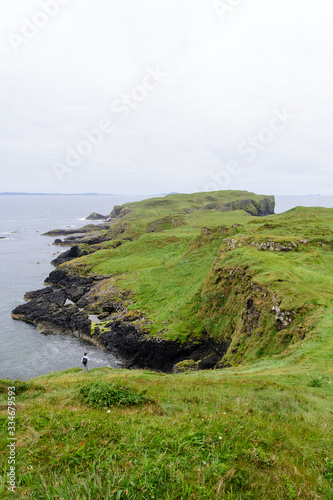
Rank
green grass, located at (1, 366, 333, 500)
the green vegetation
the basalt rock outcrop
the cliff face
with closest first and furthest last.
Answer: green grass, located at (1, 366, 333, 500) → the green vegetation → the cliff face → the basalt rock outcrop

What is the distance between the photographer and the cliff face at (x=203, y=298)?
81.8ft

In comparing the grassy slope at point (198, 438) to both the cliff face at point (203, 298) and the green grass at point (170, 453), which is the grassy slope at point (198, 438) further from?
the cliff face at point (203, 298)

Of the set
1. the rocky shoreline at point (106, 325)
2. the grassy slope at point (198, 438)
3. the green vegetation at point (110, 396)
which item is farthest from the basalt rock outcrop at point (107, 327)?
the green vegetation at point (110, 396)

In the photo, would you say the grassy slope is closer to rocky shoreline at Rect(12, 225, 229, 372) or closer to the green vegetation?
the green vegetation

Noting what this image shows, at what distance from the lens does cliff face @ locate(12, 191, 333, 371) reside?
81.8 feet

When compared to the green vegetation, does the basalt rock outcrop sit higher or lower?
lower

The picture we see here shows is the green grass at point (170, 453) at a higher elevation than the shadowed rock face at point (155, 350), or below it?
higher

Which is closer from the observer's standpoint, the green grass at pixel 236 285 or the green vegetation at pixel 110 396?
the green vegetation at pixel 110 396

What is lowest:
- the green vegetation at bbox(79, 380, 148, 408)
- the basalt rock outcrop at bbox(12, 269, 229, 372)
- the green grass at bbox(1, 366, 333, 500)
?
the basalt rock outcrop at bbox(12, 269, 229, 372)

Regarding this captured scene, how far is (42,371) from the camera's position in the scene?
3500cm

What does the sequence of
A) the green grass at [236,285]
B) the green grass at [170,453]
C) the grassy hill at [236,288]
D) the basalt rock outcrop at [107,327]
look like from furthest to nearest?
1. the basalt rock outcrop at [107,327]
2. the green grass at [236,285]
3. the grassy hill at [236,288]
4. the green grass at [170,453]


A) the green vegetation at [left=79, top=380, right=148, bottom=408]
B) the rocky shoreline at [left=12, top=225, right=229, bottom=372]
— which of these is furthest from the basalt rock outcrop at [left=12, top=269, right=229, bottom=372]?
the green vegetation at [left=79, top=380, right=148, bottom=408]

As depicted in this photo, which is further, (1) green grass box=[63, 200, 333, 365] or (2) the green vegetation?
(1) green grass box=[63, 200, 333, 365]

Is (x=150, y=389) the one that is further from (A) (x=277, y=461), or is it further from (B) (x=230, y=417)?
(A) (x=277, y=461)
